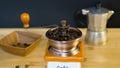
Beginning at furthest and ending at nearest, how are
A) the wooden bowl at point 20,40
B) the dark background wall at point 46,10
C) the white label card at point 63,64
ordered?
the dark background wall at point 46,10 < the wooden bowl at point 20,40 < the white label card at point 63,64

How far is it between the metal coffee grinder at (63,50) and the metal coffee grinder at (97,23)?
12 cm

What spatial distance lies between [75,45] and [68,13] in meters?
0.36

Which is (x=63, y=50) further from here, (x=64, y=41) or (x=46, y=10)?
(x=46, y=10)

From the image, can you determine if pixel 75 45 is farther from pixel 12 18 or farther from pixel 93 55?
pixel 12 18

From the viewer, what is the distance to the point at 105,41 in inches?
43.4

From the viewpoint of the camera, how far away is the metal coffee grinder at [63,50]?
92 centimetres

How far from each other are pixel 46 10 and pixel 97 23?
358mm

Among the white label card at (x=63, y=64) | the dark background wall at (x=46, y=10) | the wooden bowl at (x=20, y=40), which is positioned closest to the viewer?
the white label card at (x=63, y=64)

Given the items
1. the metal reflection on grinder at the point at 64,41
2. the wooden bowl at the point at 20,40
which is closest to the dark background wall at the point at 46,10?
the wooden bowl at the point at 20,40

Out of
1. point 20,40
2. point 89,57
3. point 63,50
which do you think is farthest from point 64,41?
point 20,40

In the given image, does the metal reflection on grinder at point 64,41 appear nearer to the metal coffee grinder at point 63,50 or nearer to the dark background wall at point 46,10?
the metal coffee grinder at point 63,50

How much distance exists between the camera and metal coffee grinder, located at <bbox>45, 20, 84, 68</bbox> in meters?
0.92

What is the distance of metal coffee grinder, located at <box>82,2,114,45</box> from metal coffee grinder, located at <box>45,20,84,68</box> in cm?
12

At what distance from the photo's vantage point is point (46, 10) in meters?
1.28
